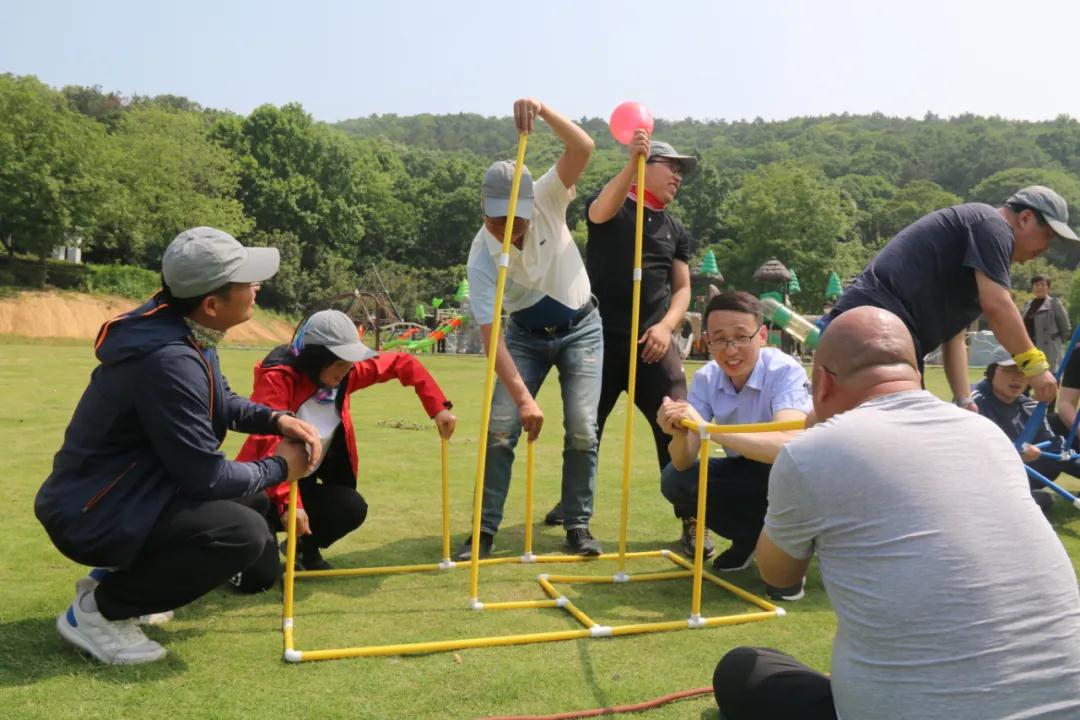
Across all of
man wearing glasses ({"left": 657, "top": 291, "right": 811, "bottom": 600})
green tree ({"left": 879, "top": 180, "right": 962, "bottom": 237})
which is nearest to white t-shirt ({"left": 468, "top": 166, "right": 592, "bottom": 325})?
man wearing glasses ({"left": 657, "top": 291, "right": 811, "bottom": 600})

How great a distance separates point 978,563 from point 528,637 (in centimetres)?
227

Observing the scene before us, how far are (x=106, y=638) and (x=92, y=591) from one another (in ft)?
0.68

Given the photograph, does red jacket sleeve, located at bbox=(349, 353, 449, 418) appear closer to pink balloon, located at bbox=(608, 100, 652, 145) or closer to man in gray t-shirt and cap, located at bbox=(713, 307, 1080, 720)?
pink balloon, located at bbox=(608, 100, 652, 145)

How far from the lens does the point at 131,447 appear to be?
3.46 metres

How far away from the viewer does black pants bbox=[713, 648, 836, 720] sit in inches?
105

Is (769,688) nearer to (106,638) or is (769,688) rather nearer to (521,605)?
Answer: (521,605)

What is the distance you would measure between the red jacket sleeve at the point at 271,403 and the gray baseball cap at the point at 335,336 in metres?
0.25

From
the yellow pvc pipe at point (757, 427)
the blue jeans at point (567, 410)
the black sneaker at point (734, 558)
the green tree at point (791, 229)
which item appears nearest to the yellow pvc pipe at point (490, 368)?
the blue jeans at point (567, 410)

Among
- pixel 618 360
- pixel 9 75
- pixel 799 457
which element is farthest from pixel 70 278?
pixel 799 457

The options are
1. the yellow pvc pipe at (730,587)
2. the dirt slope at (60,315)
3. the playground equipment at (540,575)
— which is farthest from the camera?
the dirt slope at (60,315)

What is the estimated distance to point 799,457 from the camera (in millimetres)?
2254

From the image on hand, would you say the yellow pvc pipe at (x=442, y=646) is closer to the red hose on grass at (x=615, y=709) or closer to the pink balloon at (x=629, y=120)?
the red hose on grass at (x=615, y=709)

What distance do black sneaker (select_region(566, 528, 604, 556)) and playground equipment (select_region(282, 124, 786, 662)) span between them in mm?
52

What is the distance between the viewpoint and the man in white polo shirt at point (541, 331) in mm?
4965
